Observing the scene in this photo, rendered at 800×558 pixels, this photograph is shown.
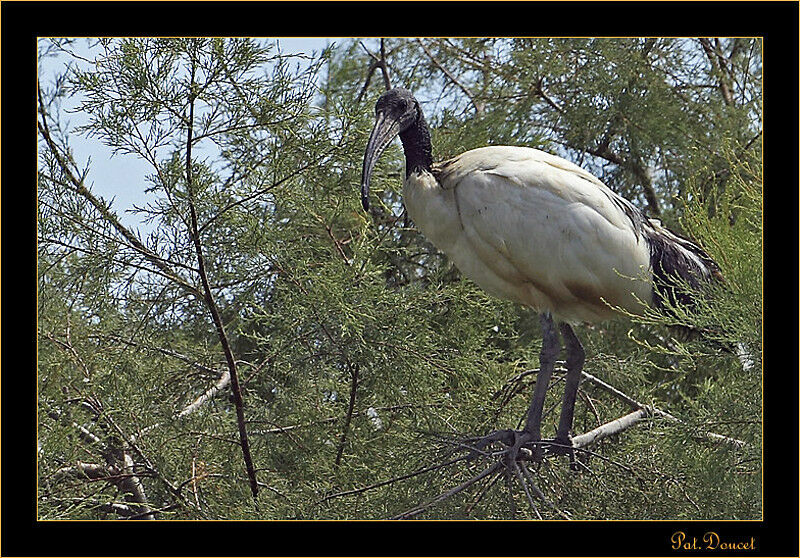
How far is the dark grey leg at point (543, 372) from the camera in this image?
374 cm

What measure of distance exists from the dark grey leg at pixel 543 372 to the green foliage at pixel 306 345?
17 cm

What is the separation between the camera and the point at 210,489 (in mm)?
4152

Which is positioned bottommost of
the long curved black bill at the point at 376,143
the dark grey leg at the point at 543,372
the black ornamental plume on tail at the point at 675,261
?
the dark grey leg at the point at 543,372

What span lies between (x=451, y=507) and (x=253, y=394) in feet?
4.48

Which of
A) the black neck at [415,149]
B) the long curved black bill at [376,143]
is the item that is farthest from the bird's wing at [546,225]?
the long curved black bill at [376,143]

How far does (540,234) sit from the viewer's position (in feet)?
12.8

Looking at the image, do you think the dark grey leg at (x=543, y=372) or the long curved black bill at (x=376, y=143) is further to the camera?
the dark grey leg at (x=543, y=372)

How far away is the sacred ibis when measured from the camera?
3912 mm

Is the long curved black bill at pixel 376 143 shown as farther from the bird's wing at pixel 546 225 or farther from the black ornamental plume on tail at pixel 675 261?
the black ornamental plume on tail at pixel 675 261

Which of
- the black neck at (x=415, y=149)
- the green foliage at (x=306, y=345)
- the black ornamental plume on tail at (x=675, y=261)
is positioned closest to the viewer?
the green foliage at (x=306, y=345)

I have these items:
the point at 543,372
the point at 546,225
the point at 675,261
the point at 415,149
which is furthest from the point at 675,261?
the point at 415,149

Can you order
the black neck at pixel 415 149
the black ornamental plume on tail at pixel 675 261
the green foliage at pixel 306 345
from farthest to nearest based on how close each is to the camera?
the black neck at pixel 415 149, the black ornamental plume on tail at pixel 675 261, the green foliage at pixel 306 345

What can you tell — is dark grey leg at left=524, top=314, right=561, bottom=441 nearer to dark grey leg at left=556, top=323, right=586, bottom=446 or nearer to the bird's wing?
dark grey leg at left=556, top=323, right=586, bottom=446

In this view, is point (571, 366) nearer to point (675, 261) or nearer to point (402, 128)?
point (675, 261)
